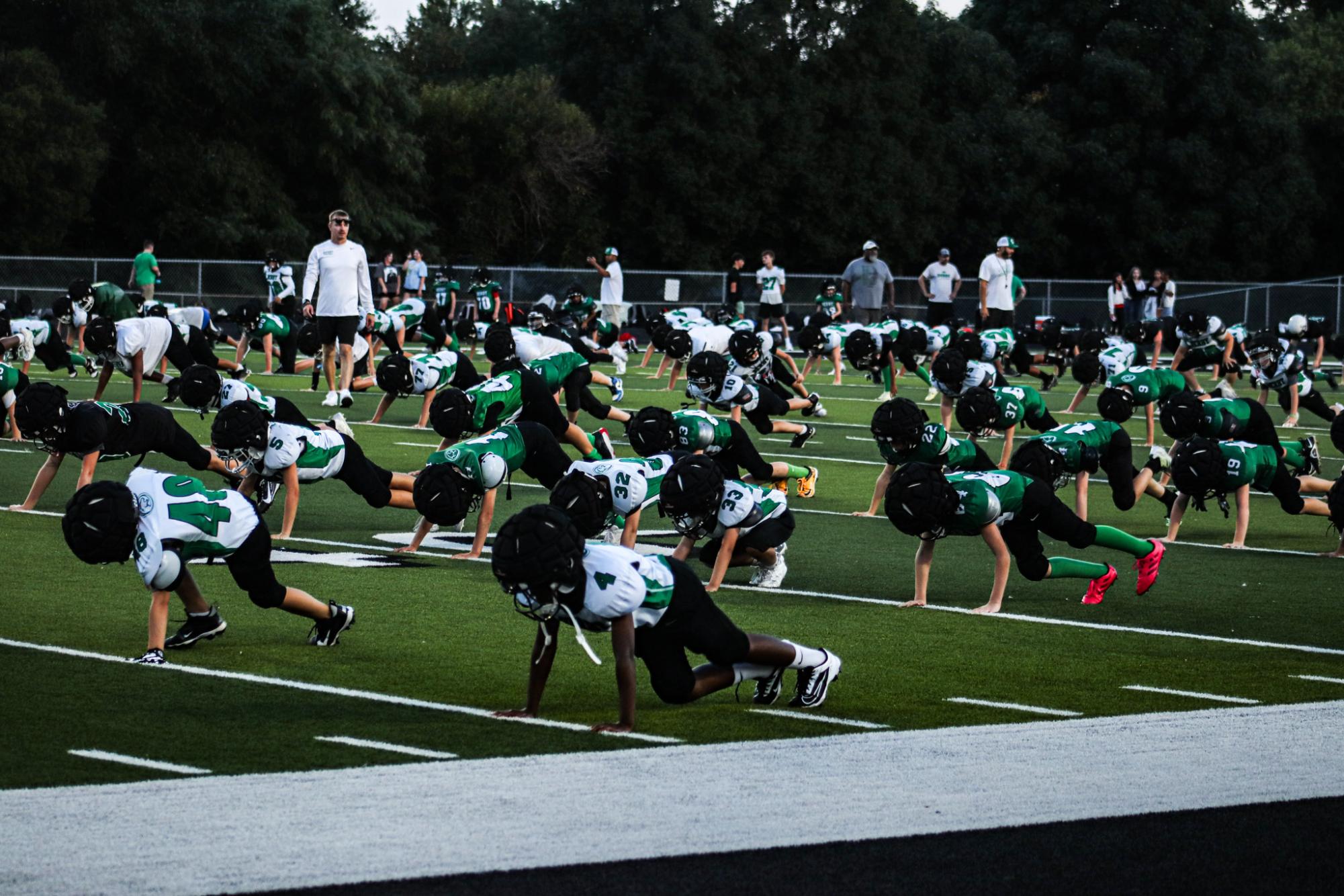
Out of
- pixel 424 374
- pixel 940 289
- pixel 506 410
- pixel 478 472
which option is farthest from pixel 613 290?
pixel 478 472

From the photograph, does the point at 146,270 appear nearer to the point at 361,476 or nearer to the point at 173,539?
the point at 361,476

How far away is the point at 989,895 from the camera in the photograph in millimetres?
5586

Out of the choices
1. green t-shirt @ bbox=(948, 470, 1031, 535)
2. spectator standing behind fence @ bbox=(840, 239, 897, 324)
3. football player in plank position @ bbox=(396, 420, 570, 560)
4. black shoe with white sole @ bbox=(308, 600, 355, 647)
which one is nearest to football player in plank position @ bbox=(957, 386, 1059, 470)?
green t-shirt @ bbox=(948, 470, 1031, 535)

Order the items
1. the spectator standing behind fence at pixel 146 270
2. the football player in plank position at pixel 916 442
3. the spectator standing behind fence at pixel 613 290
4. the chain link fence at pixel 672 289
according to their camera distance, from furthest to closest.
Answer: the chain link fence at pixel 672 289, the spectator standing behind fence at pixel 613 290, the spectator standing behind fence at pixel 146 270, the football player in plank position at pixel 916 442

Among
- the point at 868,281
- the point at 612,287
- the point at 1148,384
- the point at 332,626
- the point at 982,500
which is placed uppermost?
the point at 868,281

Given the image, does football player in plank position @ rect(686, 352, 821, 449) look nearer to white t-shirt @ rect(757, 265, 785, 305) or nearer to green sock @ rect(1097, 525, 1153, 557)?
green sock @ rect(1097, 525, 1153, 557)

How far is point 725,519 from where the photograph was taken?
1071cm

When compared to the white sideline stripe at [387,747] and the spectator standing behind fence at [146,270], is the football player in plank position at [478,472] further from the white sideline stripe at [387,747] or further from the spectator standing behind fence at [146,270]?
the spectator standing behind fence at [146,270]

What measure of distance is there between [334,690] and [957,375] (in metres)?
9.33

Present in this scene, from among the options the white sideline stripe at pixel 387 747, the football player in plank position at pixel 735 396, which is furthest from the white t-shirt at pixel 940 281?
the white sideline stripe at pixel 387 747

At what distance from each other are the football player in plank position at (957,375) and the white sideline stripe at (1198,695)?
7726mm

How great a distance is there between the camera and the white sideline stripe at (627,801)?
18.6 ft

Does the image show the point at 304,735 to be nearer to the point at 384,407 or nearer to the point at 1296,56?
the point at 384,407

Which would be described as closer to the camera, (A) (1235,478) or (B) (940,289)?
(A) (1235,478)
